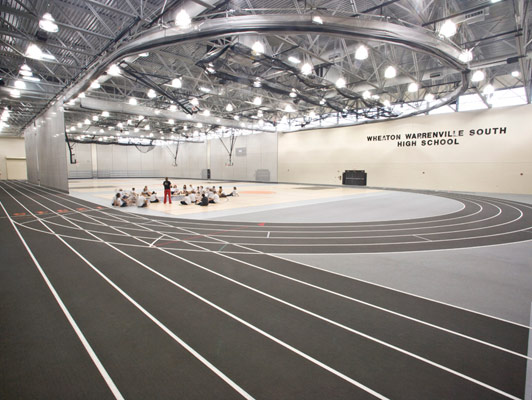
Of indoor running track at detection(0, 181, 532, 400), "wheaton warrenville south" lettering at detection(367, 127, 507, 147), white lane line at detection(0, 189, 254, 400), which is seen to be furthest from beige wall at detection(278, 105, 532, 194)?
white lane line at detection(0, 189, 254, 400)

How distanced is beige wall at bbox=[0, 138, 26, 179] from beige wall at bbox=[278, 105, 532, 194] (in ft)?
146

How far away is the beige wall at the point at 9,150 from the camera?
42938 millimetres

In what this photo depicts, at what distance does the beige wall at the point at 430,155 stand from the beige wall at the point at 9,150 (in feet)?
146

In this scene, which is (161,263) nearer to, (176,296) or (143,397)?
(176,296)

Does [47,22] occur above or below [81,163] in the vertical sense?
above

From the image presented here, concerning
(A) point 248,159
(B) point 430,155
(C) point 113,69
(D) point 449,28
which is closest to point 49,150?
(C) point 113,69

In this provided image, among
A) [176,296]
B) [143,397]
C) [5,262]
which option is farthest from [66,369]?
[5,262]

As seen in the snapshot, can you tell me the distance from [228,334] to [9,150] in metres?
57.9

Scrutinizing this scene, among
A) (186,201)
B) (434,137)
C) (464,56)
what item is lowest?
(186,201)

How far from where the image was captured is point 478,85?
20.0 meters

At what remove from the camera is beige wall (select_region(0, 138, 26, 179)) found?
42.9 m

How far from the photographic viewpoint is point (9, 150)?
43719 mm

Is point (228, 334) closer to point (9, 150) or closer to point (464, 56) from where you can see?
point (464, 56)

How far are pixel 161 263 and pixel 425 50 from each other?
36.9ft
